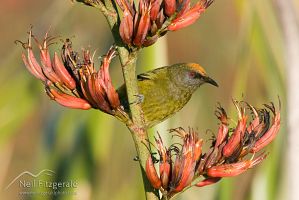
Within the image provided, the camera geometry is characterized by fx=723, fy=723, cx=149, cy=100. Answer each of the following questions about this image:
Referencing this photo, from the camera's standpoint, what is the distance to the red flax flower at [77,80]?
1.29 metres

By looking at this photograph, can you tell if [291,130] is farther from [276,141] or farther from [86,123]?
[86,123]

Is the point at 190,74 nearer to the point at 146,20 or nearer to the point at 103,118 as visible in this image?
the point at 103,118

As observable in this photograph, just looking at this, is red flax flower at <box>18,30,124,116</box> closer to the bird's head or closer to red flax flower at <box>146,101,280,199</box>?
Answer: red flax flower at <box>146,101,280,199</box>

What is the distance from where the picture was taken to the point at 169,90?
2.00m

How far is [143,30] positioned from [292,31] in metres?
0.86

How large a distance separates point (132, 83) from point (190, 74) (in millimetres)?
785

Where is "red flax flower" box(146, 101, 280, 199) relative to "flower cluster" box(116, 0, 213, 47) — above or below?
below

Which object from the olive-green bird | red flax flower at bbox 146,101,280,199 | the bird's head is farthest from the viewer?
the bird's head

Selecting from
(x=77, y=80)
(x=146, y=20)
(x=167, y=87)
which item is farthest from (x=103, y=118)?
(x=146, y=20)

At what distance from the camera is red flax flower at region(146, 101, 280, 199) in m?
1.25

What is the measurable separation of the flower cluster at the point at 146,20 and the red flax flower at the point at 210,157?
18 centimetres

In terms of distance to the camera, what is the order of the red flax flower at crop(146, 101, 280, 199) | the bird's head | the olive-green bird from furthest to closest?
the bird's head
the olive-green bird
the red flax flower at crop(146, 101, 280, 199)

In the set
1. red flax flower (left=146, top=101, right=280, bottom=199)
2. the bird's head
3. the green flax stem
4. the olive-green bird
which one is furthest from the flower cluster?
the bird's head

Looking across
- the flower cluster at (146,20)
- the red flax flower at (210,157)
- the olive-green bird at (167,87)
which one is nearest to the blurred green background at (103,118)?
the olive-green bird at (167,87)
